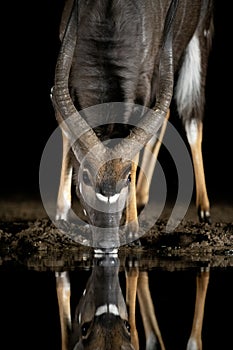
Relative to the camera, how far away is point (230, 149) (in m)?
16.3

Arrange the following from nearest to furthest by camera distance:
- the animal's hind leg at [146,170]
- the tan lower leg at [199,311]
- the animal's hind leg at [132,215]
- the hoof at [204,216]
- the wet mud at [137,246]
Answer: the tan lower leg at [199,311] → the wet mud at [137,246] → the animal's hind leg at [132,215] → the hoof at [204,216] → the animal's hind leg at [146,170]

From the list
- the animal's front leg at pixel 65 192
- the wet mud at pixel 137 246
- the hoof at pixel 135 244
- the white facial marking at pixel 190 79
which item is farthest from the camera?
the white facial marking at pixel 190 79

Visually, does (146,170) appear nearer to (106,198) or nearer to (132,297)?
(106,198)

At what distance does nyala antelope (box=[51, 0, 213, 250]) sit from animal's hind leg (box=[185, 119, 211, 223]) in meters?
0.02

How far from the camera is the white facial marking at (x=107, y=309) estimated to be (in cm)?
777

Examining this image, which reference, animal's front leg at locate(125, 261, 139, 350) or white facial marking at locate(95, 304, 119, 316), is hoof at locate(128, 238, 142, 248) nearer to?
animal's front leg at locate(125, 261, 139, 350)

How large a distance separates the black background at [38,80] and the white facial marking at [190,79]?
3278mm

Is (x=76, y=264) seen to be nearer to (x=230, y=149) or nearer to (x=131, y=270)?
(x=131, y=270)

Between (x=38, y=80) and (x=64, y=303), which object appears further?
(x=38, y=80)

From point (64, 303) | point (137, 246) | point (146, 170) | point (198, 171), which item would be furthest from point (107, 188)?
point (198, 171)

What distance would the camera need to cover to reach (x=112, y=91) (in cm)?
1061

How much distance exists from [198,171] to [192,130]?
537 mm

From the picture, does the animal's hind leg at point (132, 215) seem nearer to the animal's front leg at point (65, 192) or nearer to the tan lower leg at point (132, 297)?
the animal's front leg at point (65, 192)

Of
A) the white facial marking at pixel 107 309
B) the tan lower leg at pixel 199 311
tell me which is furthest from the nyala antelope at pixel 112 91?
the white facial marking at pixel 107 309
